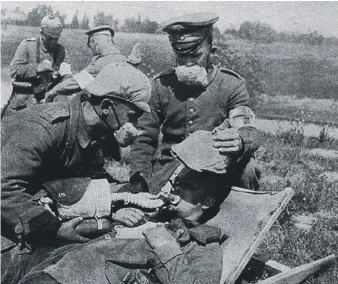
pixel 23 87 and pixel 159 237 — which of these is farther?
pixel 23 87

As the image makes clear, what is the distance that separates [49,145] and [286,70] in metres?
7.14

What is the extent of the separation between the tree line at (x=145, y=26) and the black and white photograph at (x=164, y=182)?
0.81 metres

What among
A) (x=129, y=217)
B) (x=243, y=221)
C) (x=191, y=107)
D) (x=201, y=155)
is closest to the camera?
(x=129, y=217)

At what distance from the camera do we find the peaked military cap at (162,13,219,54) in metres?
3.93

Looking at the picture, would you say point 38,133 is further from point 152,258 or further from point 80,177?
point 152,258

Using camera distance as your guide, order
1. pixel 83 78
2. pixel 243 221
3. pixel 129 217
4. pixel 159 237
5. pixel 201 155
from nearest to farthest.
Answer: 1. pixel 159 237
2. pixel 129 217
3. pixel 201 155
4. pixel 243 221
5. pixel 83 78

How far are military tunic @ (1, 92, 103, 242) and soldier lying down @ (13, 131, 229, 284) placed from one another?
0.44 feet

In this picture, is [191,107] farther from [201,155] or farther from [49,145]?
[49,145]

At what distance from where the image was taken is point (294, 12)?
629 cm

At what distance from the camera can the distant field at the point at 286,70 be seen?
8438mm

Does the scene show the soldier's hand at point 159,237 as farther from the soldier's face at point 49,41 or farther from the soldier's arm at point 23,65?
the soldier's face at point 49,41

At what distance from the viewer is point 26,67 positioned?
7305 mm

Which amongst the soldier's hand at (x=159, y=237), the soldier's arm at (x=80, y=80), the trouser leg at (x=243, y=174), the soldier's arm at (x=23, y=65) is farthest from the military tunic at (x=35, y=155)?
the soldier's arm at (x=23, y=65)

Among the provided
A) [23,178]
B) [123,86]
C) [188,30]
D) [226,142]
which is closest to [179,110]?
[188,30]
